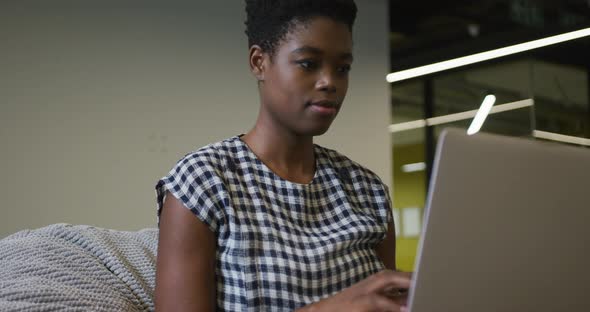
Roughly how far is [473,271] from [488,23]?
5755 millimetres

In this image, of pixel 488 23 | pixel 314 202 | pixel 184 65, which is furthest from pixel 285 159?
pixel 488 23

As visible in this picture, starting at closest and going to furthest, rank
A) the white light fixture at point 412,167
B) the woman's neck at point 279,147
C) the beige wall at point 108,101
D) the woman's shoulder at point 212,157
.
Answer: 1. the woman's shoulder at point 212,157
2. the woman's neck at point 279,147
3. the beige wall at point 108,101
4. the white light fixture at point 412,167

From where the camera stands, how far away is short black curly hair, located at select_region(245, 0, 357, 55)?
1.22 m

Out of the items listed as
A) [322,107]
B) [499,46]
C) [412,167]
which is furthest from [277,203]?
[412,167]

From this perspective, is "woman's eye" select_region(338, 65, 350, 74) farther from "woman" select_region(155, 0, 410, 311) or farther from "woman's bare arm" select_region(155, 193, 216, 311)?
"woman's bare arm" select_region(155, 193, 216, 311)

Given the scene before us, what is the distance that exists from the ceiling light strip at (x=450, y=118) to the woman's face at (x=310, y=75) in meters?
5.27

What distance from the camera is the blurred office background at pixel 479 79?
18.1 feet

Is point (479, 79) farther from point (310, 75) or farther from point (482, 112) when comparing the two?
point (310, 75)

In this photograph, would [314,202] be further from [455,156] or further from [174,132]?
[174,132]

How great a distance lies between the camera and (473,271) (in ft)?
2.49

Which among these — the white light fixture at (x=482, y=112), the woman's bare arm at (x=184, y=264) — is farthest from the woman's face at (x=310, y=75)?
the white light fixture at (x=482, y=112)

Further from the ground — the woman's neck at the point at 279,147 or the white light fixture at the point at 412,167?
the woman's neck at the point at 279,147

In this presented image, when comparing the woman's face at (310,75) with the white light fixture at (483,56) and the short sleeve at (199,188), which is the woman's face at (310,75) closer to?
the short sleeve at (199,188)

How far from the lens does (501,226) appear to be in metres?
0.76
